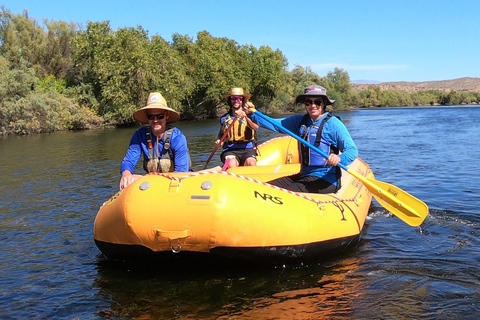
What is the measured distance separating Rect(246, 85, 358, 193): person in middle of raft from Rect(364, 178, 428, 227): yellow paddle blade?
17.8 inches

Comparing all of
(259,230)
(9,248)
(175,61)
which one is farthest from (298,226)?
(175,61)

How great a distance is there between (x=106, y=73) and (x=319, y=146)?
1024 inches

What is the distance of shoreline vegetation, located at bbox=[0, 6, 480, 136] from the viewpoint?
2356cm

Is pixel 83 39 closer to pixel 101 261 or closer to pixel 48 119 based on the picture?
pixel 48 119

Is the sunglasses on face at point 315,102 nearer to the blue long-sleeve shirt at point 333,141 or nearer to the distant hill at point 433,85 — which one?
the blue long-sleeve shirt at point 333,141

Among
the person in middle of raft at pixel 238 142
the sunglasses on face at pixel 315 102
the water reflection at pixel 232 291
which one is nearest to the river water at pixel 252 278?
the water reflection at pixel 232 291

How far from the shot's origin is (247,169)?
232 inches

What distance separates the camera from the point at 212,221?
3.51 meters

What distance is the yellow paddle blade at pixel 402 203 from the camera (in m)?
4.71

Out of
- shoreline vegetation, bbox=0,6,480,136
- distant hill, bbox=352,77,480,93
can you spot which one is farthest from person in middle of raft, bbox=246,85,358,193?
distant hill, bbox=352,77,480,93

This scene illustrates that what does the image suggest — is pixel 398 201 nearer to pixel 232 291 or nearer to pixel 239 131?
pixel 232 291

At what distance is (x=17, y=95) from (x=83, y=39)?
31.9ft

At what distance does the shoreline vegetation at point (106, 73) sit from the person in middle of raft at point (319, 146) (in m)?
21.2

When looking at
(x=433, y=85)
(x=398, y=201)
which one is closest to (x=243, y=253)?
(x=398, y=201)
